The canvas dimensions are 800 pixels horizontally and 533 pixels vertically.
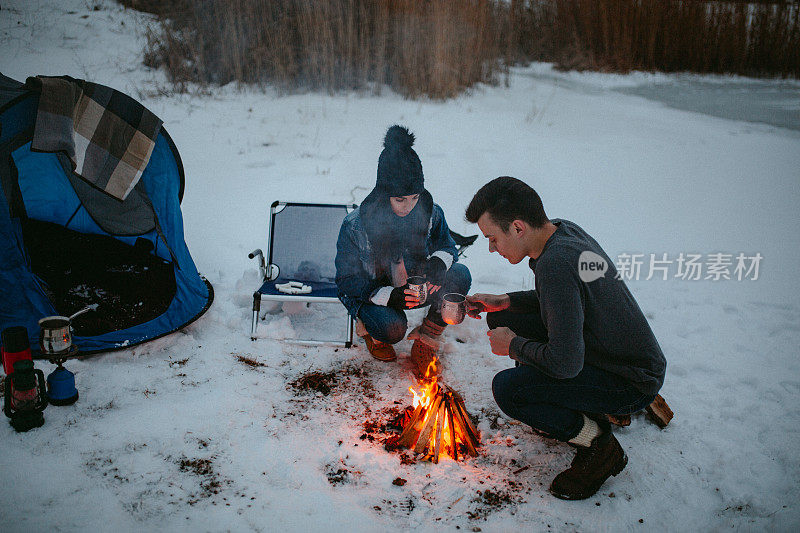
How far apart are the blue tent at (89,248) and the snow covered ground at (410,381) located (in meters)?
0.24

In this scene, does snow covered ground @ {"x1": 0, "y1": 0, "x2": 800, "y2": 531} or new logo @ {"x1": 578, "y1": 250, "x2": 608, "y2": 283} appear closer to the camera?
new logo @ {"x1": 578, "y1": 250, "x2": 608, "y2": 283}

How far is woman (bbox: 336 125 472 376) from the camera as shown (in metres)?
3.68

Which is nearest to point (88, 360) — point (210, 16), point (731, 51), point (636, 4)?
point (210, 16)

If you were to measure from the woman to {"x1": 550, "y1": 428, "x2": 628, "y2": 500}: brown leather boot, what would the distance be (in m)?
1.22

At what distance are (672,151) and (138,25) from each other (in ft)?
29.0

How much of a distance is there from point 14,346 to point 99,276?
1351mm

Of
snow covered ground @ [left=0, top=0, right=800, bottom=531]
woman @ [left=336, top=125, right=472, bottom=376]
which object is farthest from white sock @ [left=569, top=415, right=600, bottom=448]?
woman @ [left=336, top=125, right=472, bottom=376]

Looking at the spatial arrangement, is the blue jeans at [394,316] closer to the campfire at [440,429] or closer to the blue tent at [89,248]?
the campfire at [440,429]

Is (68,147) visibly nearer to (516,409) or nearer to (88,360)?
(88,360)

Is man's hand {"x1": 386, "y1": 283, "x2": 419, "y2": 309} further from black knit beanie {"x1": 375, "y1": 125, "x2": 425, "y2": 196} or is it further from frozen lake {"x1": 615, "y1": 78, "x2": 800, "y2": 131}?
frozen lake {"x1": 615, "y1": 78, "x2": 800, "y2": 131}

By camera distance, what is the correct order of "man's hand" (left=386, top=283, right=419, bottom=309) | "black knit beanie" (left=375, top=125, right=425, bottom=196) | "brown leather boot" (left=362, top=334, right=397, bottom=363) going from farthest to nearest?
"brown leather boot" (left=362, top=334, right=397, bottom=363), "man's hand" (left=386, top=283, right=419, bottom=309), "black knit beanie" (left=375, top=125, right=425, bottom=196)

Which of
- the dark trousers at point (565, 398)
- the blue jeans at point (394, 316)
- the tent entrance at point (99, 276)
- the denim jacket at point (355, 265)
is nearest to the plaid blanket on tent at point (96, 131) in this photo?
the tent entrance at point (99, 276)

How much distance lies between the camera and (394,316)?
145 inches

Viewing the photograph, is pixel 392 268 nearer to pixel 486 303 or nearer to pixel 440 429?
pixel 486 303
